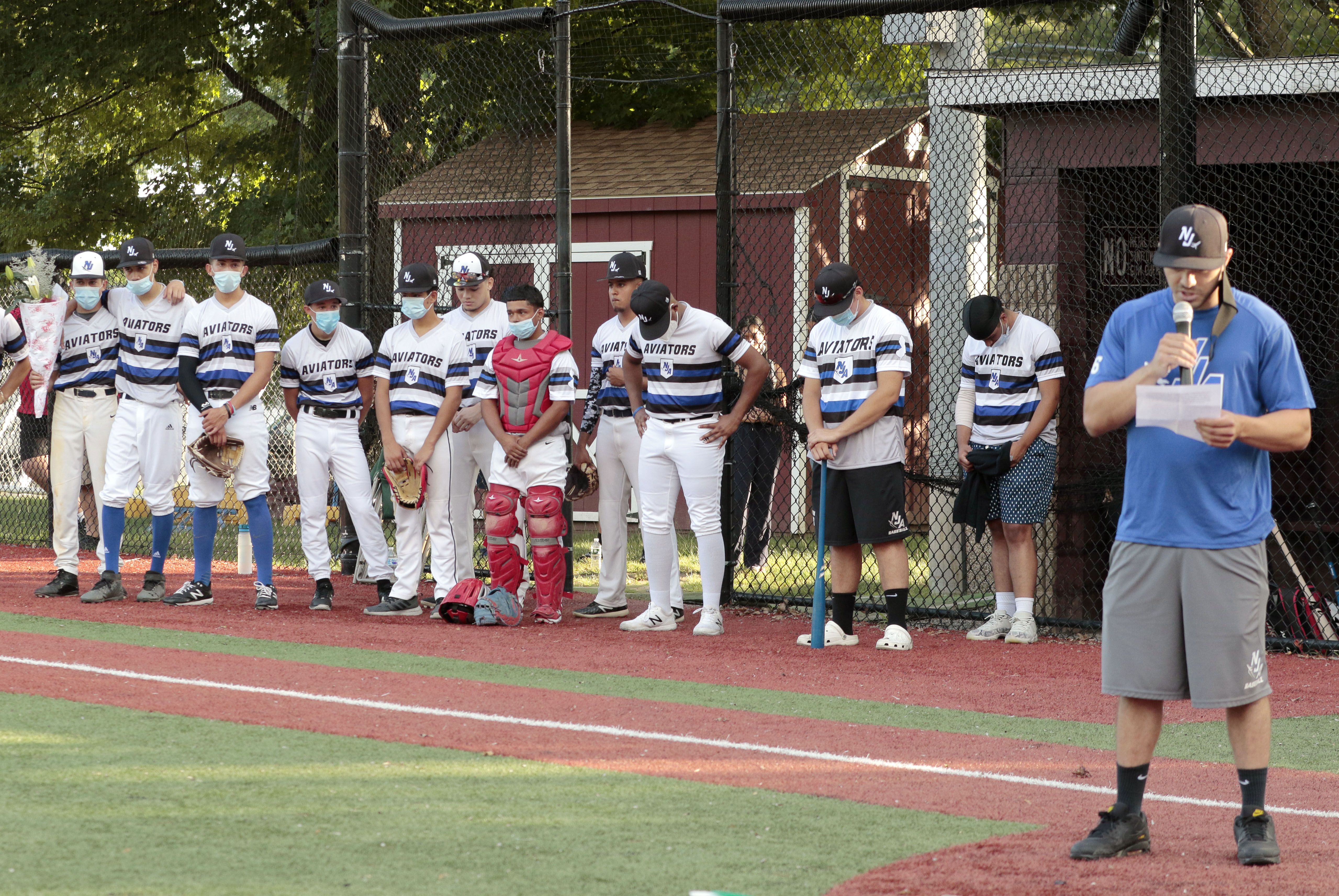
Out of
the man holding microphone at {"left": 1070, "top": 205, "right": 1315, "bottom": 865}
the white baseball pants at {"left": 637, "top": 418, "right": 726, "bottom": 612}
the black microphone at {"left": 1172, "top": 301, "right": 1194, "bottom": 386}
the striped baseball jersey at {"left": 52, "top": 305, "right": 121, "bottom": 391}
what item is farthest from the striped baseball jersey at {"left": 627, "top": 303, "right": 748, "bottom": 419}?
the black microphone at {"left": 1172, "top": 301, "right": 1194, "bottom": 386}

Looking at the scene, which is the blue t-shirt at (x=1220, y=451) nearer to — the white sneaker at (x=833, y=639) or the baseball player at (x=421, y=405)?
the white sneaker at (x=833, y=639)

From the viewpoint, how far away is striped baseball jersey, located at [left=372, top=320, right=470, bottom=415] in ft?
31.7

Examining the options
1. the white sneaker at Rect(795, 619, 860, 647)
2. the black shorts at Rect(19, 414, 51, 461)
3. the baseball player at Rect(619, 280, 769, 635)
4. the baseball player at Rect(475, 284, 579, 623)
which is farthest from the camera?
the black shorts at Rect(19, 414, 51, 461)

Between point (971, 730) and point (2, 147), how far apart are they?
2148 cm

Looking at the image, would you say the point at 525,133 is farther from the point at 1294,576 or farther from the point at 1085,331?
the point at 1294,576

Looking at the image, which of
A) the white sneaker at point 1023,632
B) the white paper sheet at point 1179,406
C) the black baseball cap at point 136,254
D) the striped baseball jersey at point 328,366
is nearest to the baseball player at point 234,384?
the striped baseball jersey at point 328,366

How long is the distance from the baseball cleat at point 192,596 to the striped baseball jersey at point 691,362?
3.24 meters

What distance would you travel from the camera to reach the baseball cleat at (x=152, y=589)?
999 cm

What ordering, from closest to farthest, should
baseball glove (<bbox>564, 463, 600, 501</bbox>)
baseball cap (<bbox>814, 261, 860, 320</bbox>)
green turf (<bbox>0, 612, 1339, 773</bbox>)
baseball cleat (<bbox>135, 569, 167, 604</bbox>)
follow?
green turf (<bbox>0, 612, 1339, 773</bbox>) → baseball cap (<bbox>814, 261, 860, 320</bbox>) → baseball cleat (<bbox>135, 569, 167, 604</bbox>) → baseball glove (<bbox>564, 463, 600, 501</bbox>)

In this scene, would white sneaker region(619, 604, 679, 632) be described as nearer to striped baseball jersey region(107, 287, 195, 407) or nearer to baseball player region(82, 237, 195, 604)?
baseball player region(82, 237, 195, 604)

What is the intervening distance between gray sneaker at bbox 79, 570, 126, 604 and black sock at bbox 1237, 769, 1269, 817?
24.6 ft

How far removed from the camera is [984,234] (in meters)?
11.7

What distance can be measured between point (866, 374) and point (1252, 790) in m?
4.32

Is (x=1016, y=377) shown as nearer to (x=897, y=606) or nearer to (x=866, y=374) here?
(x=866, y=374)
